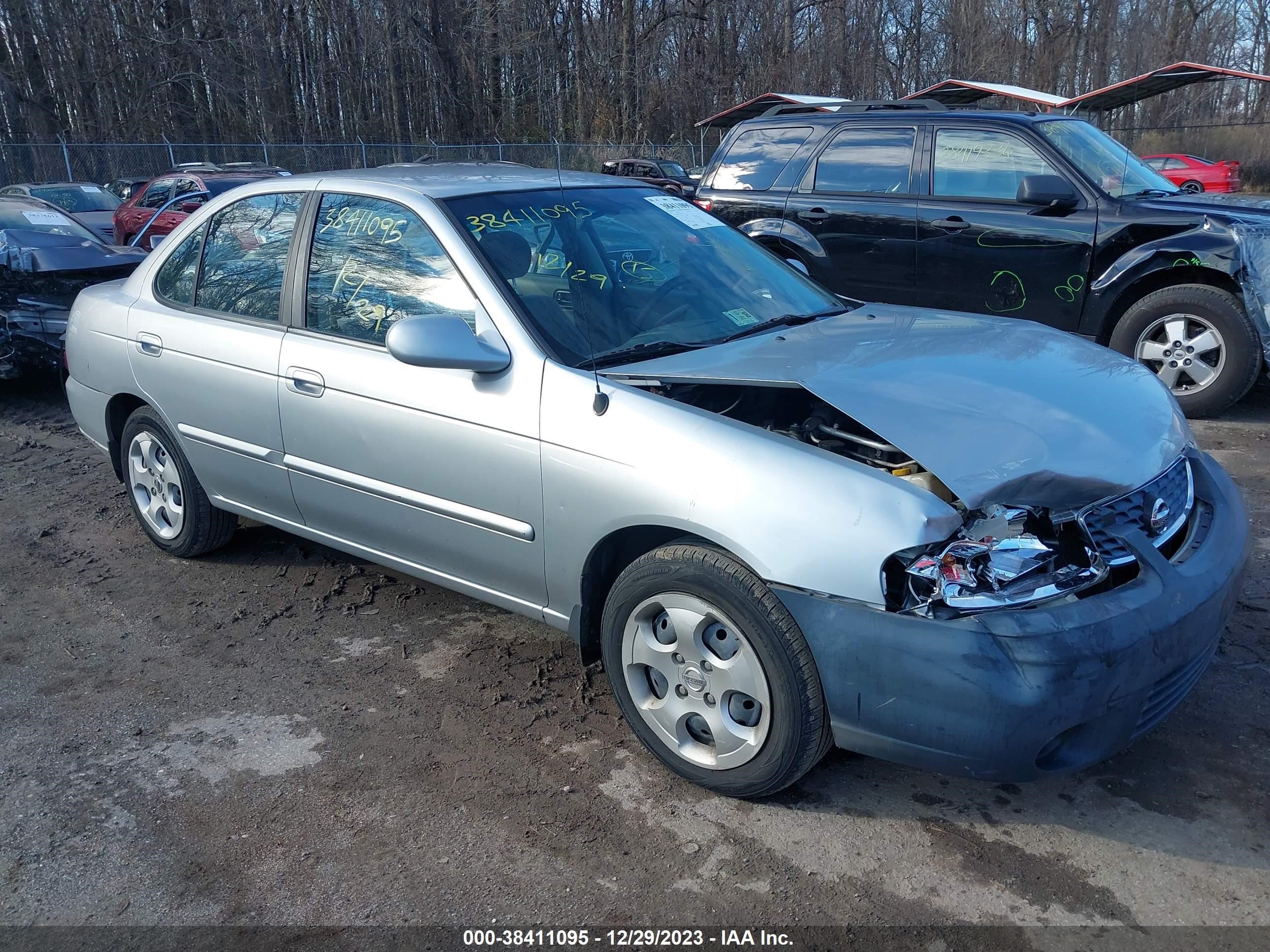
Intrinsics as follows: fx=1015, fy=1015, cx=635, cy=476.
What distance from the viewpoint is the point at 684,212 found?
4.18 meters

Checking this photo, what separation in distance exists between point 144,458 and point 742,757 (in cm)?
338

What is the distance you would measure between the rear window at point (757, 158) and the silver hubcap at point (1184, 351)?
2945 mm

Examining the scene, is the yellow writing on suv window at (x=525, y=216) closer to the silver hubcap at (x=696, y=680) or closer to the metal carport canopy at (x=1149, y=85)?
the silver hubcap at (x=696, y=680)

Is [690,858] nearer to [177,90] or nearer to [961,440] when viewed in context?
[961,440]

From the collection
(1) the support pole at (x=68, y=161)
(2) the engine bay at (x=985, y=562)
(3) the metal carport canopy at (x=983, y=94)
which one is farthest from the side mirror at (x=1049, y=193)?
(1) the support pole at (x=68, y=161)

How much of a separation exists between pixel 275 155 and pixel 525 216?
87.2ft

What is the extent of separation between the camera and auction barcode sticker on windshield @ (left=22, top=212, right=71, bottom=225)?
9141 millimetres

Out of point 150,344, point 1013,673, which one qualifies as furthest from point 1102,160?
point 150,344

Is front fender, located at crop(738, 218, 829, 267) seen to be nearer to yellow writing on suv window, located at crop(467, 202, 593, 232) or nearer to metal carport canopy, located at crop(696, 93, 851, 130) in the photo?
metal carport canopy, located at crop(696, 93, 851, 130)

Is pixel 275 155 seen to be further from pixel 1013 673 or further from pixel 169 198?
pixel 1013 673

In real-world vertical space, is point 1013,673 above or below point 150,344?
below

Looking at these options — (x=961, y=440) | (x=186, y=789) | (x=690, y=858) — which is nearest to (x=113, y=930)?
(x=186, y=789)

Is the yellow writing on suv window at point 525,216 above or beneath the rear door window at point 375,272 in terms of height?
above

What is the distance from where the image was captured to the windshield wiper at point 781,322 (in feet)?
11.5
